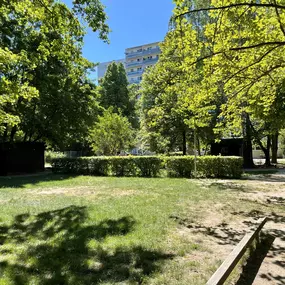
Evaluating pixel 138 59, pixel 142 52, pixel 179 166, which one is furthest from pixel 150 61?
pixel 179 166

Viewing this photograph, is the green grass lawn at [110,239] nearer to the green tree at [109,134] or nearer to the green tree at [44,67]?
the green tree at [44,67]

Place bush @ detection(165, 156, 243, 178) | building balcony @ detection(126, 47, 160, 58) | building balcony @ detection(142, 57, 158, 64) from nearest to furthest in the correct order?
bush @ detection(165, 156, 243, 178) → building balcony @ detection(142, 57, 158, 64) → building balcony @ detection(126, 47, 160, 58)

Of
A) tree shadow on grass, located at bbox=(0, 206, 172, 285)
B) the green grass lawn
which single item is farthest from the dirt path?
tree shadow on grass, located at bbox=(0, 206, 172, 285)

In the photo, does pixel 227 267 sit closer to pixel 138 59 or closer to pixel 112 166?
pixel 112 166

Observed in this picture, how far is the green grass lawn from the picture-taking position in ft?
10.4

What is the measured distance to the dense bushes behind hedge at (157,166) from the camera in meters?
13.1

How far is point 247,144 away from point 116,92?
77.2ft

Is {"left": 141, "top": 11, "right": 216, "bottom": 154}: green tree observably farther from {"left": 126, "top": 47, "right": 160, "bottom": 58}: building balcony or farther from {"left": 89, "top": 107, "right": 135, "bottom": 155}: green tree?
{"left": 126, "top": 47, "right": 160, "bottom": 58}: building balcony

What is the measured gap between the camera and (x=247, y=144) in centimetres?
2103

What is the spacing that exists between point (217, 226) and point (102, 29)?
5.09 m

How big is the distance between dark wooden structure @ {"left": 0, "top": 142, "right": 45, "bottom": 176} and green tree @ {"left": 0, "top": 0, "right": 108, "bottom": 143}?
2.35 feet

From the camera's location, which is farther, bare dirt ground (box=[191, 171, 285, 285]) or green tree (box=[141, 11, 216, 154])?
green tree (box=[141, 11, 216, 154])

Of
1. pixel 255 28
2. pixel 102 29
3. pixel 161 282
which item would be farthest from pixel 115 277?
pixel 255 28

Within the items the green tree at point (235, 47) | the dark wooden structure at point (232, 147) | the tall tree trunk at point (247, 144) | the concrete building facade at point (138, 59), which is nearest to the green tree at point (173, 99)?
the green tree at point (235, 47)
